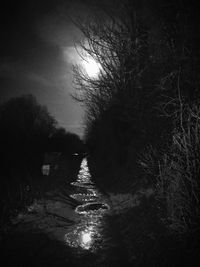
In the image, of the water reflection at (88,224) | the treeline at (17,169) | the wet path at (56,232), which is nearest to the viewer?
the wet path at (56,232)

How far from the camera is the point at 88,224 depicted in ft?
30.3

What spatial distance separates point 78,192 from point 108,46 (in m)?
8.87

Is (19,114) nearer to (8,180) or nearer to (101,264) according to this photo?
(8,180)

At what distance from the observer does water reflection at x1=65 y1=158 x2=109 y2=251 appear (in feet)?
24.6

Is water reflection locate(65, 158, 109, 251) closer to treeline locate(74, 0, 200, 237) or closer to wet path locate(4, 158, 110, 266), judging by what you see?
wet path locate(4, 158, 110, 266)

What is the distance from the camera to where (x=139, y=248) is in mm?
6684

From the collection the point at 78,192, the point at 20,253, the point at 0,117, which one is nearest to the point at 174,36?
the point at 20,253

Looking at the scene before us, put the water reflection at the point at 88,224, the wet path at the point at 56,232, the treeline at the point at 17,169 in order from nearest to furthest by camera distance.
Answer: the wet path at the point at 56,232, the water reflection at the point at 88,224, the treeline at the point at 17,169

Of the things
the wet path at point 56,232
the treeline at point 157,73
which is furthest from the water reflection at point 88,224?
the treeline at point 157,73

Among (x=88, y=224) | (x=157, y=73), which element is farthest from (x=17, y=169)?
(x=157, y=73)

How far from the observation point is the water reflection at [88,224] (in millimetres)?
7512

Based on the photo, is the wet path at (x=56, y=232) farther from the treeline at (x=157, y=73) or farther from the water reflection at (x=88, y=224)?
the treeline at (x=157, y=73)

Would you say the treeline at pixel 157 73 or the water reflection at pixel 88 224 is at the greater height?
the treeline at pixel 157 73

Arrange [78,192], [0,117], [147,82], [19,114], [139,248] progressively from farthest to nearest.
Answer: [19,114] < [0,117] < [78,192] < [147,82] < [139,248]
